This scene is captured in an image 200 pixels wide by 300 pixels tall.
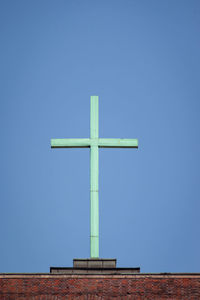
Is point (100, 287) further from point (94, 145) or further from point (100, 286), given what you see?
point (94, 145)

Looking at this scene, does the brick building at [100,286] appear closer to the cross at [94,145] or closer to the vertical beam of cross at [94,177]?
the vertical beam of cross at [94,177]

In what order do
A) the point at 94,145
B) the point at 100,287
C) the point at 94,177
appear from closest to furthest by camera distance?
the point at 100,287
the point at 94,177
the point at 94,145

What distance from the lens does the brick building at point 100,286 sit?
10.7 metres

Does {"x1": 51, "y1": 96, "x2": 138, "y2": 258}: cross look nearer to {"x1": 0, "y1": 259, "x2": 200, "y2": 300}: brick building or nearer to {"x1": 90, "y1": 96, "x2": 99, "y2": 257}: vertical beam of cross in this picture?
{"x1": 90, "y1": 96, "x2": 99, "y2": 257}: vertical beam of cross

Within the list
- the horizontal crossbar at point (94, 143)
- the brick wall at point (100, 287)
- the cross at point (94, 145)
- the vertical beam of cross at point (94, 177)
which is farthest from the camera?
the horizontal crossbar at point (94, 143)

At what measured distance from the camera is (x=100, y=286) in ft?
35.6

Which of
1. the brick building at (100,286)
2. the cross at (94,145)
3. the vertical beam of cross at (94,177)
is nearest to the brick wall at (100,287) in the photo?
the brick building at (100,286)

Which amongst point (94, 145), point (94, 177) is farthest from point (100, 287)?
point (94, 145)

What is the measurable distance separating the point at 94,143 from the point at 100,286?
16.9 feet

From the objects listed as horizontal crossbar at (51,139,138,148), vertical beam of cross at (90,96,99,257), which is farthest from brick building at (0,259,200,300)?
horizontal crossbar at (51,139,138,148)

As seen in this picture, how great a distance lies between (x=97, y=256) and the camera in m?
13.3

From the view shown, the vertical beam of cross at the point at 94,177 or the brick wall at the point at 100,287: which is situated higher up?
the vertical beam of cross at the point at 94,177

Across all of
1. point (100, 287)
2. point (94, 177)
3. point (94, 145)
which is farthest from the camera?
point (94, 145)

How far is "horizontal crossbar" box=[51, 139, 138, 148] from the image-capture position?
14.8 m
